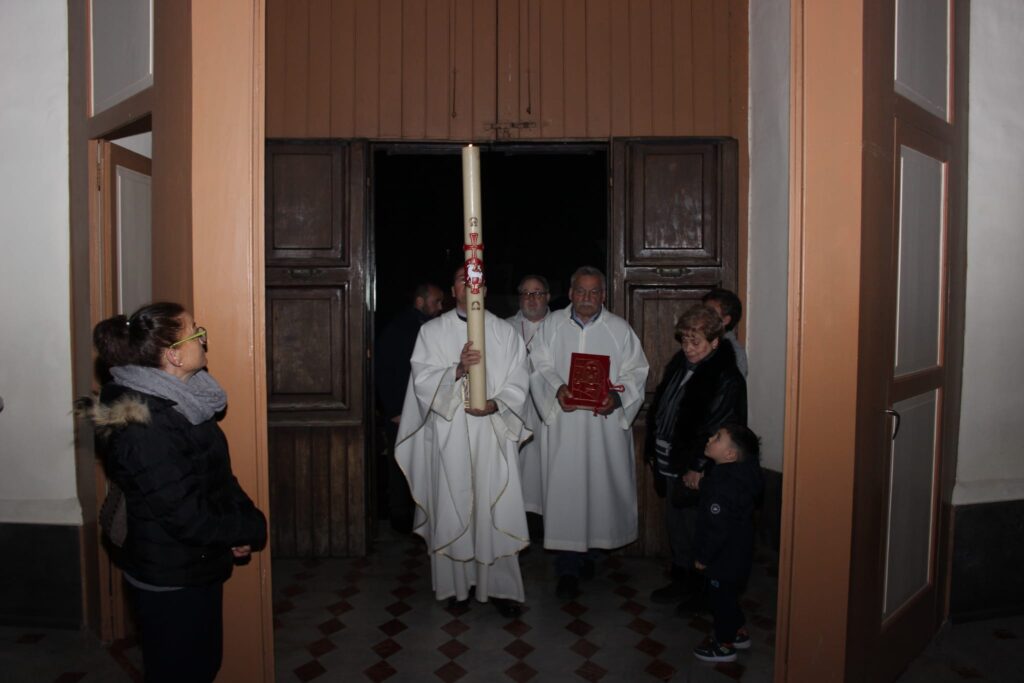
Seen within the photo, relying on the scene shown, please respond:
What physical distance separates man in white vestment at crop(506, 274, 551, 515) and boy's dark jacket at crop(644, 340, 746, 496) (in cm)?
100

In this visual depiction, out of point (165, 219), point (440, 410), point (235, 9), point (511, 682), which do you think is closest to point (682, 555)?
point (511, 682)

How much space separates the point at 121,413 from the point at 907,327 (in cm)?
282

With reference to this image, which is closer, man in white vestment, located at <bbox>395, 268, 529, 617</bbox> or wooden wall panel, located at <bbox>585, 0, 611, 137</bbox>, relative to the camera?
man in white vestment, located at <bbox>395, 268, 529, 617</bbox>

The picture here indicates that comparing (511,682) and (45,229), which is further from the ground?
(45,229)

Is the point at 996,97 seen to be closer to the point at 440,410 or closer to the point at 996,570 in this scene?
the point at 996,570

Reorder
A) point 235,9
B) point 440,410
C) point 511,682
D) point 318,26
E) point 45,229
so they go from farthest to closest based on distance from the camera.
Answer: point 318,26, point 440,410, point 45,229, point 511,682, point 235,9

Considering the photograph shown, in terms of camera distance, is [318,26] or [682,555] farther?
[318,26]

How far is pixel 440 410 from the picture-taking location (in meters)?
3.82

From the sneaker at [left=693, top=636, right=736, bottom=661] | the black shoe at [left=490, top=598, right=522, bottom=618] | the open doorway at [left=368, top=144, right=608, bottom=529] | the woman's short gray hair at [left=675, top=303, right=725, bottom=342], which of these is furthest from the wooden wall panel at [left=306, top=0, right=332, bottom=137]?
the open doorway at [left=368, top=144, right=608, bottom=529]

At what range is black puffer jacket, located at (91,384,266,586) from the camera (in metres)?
2.02

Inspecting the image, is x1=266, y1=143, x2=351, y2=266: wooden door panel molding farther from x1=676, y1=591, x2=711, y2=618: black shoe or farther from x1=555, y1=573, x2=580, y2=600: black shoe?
x1=676, y1=591, x2=711, y2=618: black shoe

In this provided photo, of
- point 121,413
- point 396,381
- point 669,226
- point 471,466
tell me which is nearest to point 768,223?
point 669,226

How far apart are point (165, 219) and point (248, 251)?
0.40m

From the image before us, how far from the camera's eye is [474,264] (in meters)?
3.13
